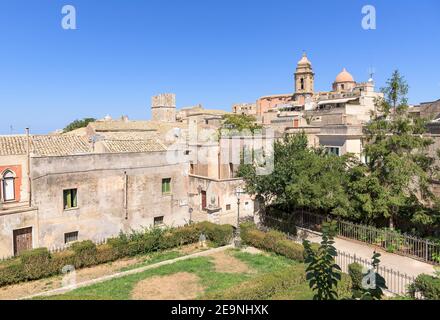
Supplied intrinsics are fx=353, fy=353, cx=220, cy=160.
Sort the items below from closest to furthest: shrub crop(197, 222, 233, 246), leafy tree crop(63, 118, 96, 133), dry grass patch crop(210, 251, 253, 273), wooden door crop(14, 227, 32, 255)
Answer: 1. dry grass patch crop(210, 251, 253, 273)
2. wooden door crop(14, 227, 32, 255)
3. shrub crop(197, 222, 233, 246)
4. leafy tree crop(63, 118, 96, 133)

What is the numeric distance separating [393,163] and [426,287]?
7569 millimetres

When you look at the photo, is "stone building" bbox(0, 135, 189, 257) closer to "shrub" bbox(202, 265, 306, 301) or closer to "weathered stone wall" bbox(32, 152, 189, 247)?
"weathered stone wall" bbox(32, 152, 189, 247)

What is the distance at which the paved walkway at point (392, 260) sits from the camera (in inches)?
629

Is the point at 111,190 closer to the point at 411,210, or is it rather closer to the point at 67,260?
the point at 67,260

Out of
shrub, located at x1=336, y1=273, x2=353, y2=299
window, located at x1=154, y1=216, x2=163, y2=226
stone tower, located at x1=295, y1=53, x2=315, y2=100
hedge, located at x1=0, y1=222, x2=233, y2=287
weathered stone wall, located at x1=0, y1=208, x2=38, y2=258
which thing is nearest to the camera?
shrub, located at x1=336, y1=273, x2=353, y2=299

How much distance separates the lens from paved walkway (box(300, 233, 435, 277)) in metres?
16.0

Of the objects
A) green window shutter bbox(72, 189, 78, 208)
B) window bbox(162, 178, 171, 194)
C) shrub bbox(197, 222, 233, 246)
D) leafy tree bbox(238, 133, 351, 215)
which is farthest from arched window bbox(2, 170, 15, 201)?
leafy tree bbox(238, 133, 351, 215)

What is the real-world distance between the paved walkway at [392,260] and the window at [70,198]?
15548 millimetres

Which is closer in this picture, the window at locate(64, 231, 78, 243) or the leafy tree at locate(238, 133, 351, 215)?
the leafy tree at locate(238, 133, 351, 215)

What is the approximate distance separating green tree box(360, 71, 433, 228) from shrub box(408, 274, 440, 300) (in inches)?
251

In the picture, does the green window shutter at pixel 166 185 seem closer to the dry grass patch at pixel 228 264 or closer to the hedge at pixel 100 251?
the hedge at pixel 100 251

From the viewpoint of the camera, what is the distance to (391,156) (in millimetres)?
18719

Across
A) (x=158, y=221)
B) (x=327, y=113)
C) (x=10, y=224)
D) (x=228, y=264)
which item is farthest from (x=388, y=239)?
(x=327, y=113)
